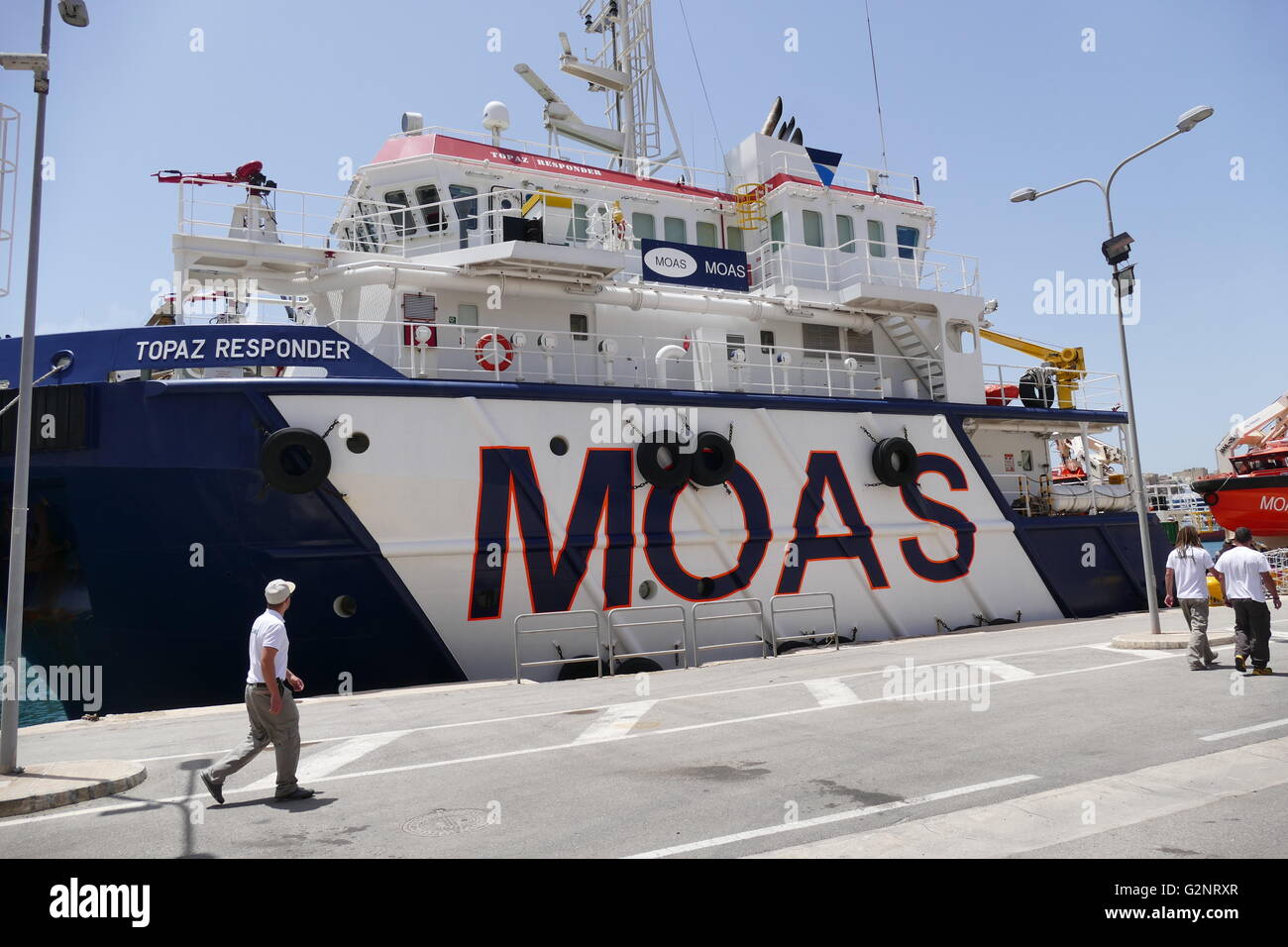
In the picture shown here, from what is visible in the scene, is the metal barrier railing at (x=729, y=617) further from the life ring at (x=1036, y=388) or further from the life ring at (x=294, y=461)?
the life ring at (x=1036, y=388)

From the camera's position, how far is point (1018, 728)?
6840mm

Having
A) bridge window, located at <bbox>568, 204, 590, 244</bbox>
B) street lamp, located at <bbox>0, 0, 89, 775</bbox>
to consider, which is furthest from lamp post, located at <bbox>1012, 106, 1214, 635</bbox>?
street lamp, located at <bbox>0, 0, 89, 775</bbox>

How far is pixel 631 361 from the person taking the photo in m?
13.8

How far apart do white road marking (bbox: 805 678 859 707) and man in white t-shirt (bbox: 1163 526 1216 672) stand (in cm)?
343

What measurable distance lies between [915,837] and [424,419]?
806 cm

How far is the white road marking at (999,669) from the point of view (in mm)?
9352

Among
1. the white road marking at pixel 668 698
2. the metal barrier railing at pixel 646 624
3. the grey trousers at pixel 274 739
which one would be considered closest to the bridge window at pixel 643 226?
the metal barrier railing at pixel 646 624

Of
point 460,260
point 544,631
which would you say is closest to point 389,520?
point 544,631

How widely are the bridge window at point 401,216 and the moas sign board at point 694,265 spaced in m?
3.53

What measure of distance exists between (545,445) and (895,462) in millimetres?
5802

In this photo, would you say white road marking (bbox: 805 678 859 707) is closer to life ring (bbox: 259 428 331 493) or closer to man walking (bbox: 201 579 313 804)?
man walking (bbox: 201 579 313 804)

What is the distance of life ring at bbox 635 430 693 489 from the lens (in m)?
12.3

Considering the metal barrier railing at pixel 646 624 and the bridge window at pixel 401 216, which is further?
the bridge window at pixel 401 216

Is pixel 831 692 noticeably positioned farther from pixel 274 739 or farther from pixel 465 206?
pixel 465 206
